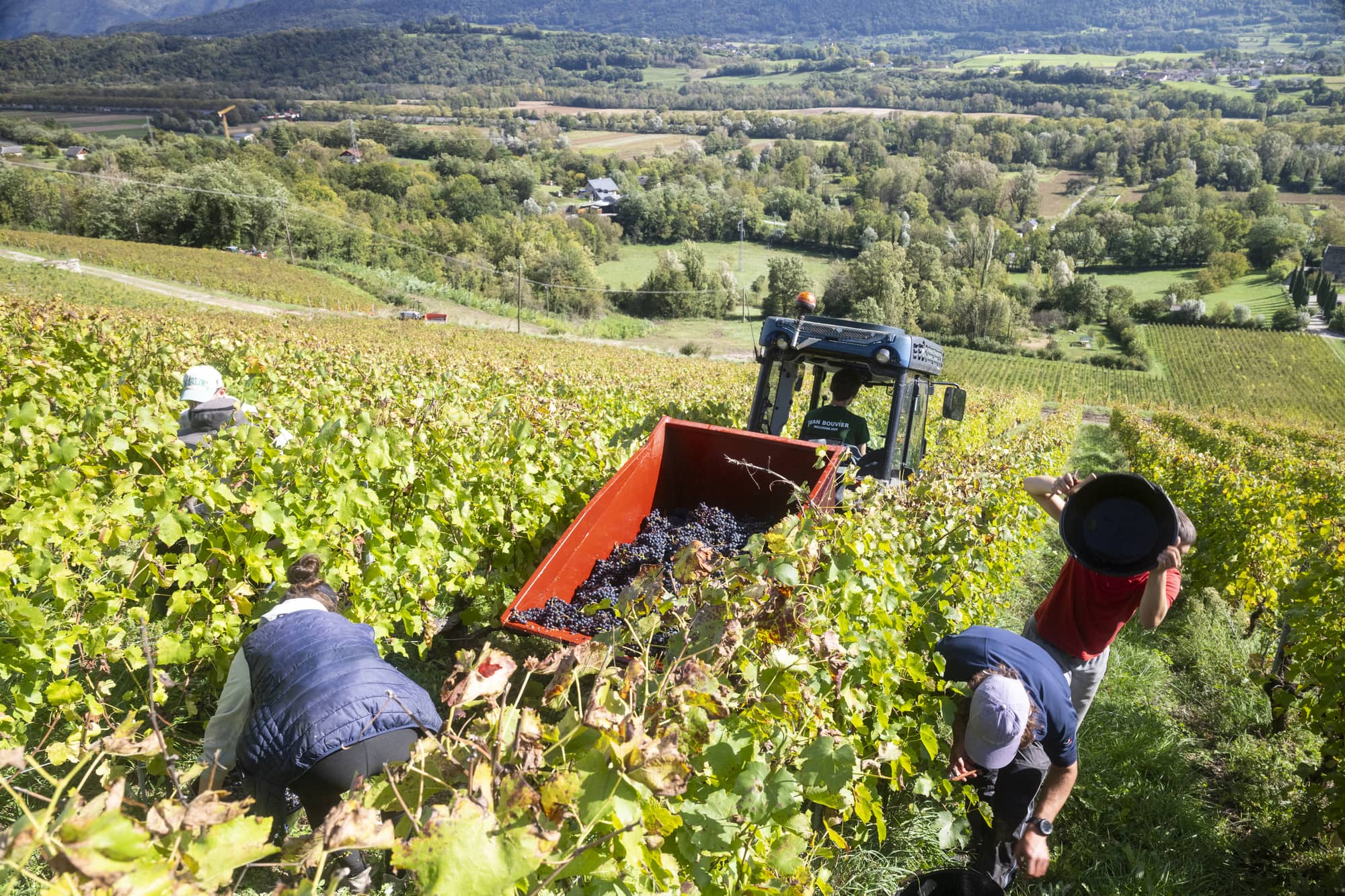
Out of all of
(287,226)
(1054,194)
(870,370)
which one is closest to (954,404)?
(870,370)

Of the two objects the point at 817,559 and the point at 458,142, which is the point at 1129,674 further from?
the point at 458,142

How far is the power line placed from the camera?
56750mm

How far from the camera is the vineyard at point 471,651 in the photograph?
3.86 feet

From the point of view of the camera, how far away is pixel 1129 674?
5020mm

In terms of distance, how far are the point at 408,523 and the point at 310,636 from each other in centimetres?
131

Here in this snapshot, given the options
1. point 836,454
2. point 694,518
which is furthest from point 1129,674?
point 694,518

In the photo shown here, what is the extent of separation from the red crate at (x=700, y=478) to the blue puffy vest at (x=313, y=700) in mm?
1627

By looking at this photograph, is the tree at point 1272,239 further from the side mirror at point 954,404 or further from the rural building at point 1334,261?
the side mirror at point 954,404

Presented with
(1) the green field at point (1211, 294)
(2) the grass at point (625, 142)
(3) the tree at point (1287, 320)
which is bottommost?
(3) the tree at point (1287, 320)

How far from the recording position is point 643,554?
4.05 meters

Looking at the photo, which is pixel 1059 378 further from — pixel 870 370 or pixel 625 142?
pixel 625 142

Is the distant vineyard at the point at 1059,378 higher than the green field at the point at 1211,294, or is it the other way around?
the green field at the point at 1211,294

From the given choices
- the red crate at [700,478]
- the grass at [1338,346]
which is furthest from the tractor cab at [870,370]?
the grass at [1338,346]

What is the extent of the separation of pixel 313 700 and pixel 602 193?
109 meters
